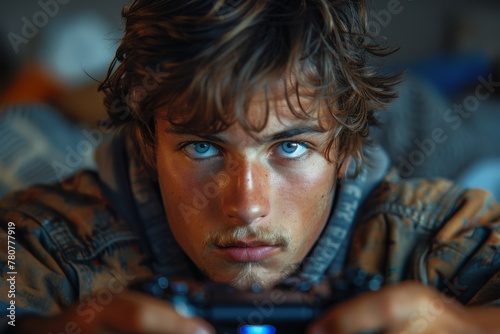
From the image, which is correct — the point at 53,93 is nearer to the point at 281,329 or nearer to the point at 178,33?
the point at 178,33

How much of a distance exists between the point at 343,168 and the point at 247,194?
177mm

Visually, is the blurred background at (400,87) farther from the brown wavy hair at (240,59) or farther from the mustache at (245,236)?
the mustache at (245,236)

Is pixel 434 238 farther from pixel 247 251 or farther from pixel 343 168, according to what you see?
pixel 247 251

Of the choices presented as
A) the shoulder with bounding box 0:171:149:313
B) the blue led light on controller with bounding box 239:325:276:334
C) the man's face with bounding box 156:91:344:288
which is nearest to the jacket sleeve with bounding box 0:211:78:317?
the shoulder with bounding box 0:171:149:313

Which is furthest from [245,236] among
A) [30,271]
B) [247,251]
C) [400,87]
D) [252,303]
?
[400,87]

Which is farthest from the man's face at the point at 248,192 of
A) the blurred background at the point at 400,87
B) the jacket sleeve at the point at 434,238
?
the blurred background at the point at 400,87

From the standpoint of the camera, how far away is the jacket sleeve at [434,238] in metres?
0.72

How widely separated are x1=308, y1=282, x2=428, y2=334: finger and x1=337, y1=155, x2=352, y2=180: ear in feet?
0.86

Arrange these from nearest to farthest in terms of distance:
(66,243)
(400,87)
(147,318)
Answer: (147,318), (66,243), (400,87)

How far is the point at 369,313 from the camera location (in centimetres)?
51

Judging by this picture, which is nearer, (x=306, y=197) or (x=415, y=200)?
(x=306, y=197)

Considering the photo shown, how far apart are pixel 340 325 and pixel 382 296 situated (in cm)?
4

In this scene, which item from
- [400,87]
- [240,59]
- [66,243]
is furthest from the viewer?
[400,87]

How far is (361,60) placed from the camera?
725 millimetres
